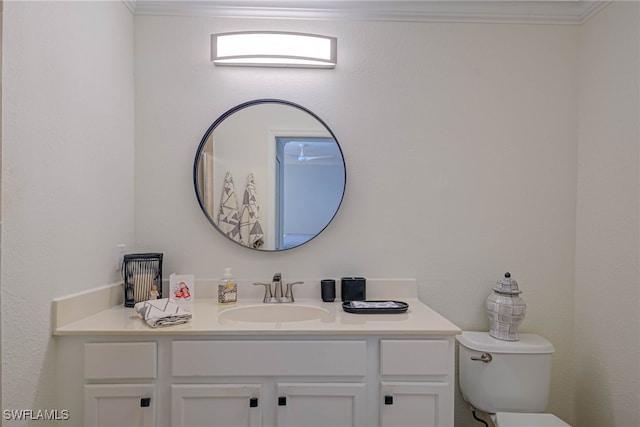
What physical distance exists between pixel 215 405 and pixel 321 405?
1.24 ft

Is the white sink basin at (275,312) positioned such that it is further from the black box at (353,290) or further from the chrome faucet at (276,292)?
the black box at (353,290)

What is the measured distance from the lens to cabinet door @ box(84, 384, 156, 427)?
4.40 feet

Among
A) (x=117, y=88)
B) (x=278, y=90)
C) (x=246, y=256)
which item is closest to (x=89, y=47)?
(x=117, y=88)

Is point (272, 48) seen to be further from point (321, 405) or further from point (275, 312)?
point (321, 405)

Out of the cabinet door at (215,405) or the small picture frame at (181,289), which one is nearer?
the cabinet door at (215,405)

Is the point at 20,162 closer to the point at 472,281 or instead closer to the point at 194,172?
the point at 194,172

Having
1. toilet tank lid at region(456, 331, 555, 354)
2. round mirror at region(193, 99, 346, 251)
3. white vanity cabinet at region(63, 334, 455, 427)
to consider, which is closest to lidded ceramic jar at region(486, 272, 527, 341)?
toilet tank lid at region(456, 331, 555, 354)

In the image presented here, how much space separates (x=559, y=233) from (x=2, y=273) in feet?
7.48

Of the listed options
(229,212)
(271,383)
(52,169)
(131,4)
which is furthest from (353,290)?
(131,4)

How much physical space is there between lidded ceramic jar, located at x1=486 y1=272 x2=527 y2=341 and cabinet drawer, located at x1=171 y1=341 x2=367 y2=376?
2.51ft

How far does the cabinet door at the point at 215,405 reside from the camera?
4.44ft

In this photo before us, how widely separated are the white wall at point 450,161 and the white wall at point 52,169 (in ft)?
1.86

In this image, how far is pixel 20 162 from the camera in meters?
1.16

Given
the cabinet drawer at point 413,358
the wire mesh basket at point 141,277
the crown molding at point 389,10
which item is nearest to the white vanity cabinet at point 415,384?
the cabinet drawer at point 413,358
